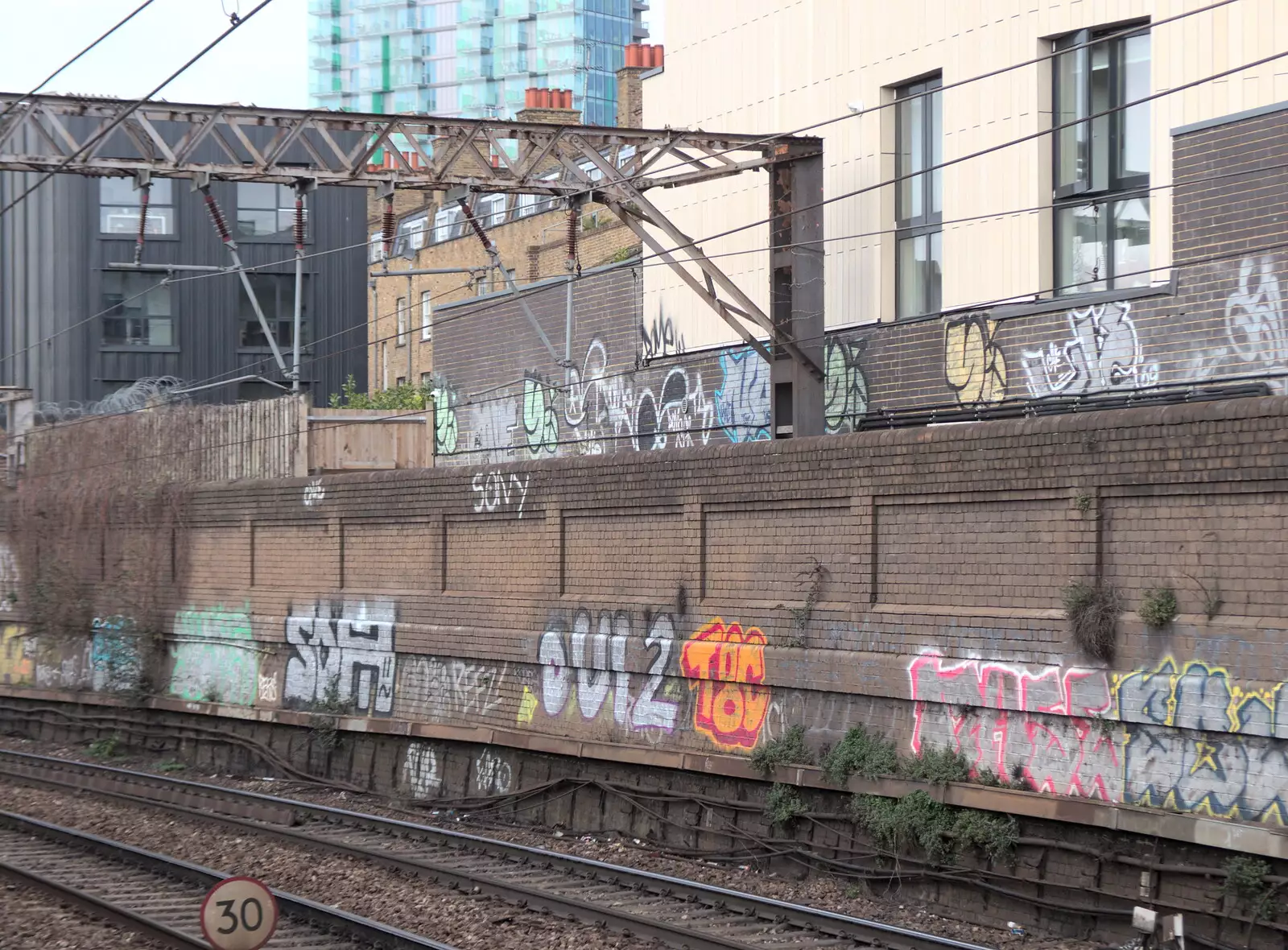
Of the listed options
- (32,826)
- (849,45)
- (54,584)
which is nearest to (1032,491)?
(849,45)

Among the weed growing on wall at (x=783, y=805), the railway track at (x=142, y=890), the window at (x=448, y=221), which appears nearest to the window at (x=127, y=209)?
the window at (x=448, y=221)

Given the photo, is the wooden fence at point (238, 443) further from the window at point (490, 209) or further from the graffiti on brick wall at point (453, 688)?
the window at point (490, 209)

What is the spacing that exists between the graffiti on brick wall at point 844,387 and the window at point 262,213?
34.5 metres

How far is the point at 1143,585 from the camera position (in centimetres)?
1127

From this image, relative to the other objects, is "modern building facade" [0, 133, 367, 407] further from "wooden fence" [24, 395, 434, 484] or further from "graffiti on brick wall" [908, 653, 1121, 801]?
"graffiti on brick wall" [908, 653, 1121, 801]

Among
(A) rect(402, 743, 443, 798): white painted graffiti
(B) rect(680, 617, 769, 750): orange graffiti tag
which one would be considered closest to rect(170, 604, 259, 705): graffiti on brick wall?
(A) rect(402, 743, 443, 798): white painted graffiti

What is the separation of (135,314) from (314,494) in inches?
1237

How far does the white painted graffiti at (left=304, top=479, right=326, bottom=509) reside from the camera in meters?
22.1

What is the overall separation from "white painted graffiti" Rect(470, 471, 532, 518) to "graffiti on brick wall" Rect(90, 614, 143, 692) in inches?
407

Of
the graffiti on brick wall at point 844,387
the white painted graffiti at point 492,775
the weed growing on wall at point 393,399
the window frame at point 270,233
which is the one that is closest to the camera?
the white painted graffiti at point 492,775

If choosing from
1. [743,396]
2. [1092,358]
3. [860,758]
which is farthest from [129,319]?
[860,758]

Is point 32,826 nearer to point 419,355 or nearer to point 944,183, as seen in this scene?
point 944,183

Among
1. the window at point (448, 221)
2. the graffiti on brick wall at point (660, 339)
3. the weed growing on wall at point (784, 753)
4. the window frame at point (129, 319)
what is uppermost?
the window at point (448, 221)

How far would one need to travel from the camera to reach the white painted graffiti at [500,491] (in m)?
18.1
